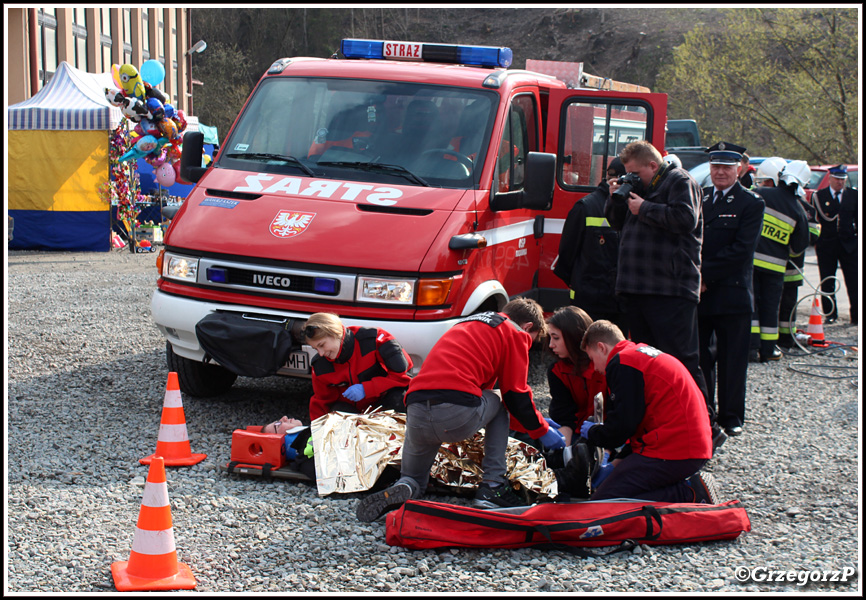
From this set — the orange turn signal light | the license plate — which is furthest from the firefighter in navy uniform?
the license plate

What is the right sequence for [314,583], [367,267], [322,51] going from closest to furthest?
1. [314,583]
2. [367,267]
3. [322,51]

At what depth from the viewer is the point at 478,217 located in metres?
5.82

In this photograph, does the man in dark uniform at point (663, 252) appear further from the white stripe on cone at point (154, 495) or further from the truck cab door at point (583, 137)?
the white stripe on cone at point (154, 495)

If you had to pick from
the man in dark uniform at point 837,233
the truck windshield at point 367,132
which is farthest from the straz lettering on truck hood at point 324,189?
the man in dark uniform at point 837,233

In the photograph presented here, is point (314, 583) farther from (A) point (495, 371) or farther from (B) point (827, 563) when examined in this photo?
(B) point (827, 563)

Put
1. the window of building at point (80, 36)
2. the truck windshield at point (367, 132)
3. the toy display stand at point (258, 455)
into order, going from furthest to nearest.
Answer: the window of building at point (80, 36) → the truck windshield at point (367, 132) → the toy display stand at point (258, 455)

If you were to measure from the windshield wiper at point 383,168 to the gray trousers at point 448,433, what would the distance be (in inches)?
77.8

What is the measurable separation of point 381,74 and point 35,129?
13.0 metres

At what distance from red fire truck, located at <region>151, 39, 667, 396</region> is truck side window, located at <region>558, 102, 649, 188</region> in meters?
0.01

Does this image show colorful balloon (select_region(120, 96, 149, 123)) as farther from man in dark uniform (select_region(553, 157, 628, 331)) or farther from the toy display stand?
the toy display stand

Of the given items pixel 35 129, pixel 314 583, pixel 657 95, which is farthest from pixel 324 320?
pixel 35 129

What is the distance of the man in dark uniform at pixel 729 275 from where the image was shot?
19.1 ft

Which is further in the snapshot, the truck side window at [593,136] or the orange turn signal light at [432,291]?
the truck side window at [593,136]

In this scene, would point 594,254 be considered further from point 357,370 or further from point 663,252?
point 357,370
